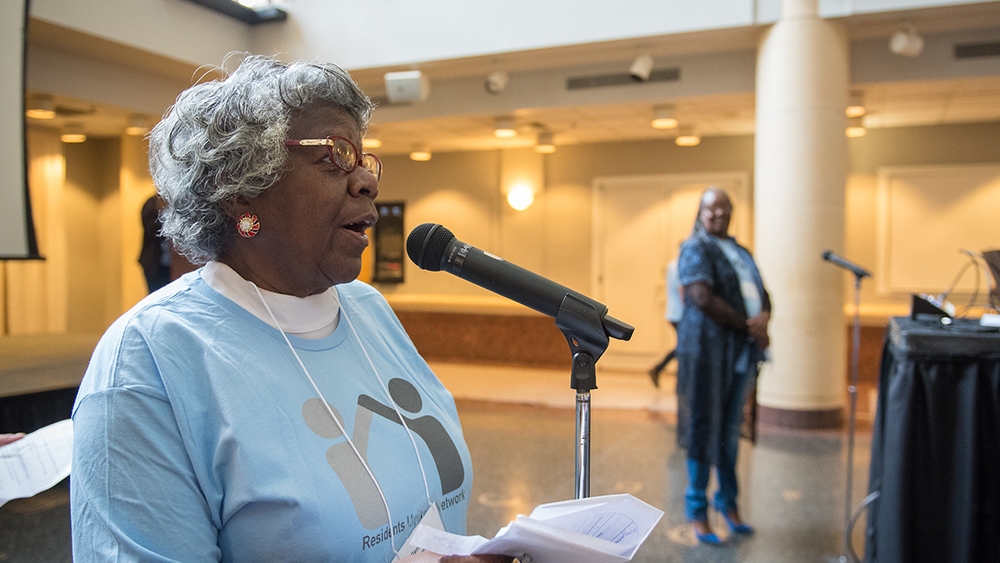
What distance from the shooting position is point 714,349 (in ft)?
10.7

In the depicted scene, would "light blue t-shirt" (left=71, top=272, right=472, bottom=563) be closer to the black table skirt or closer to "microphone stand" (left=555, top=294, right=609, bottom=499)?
"microphone stand" (left=555, top=294, right=609, bottom=499)

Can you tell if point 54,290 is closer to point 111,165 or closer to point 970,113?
point 111,165

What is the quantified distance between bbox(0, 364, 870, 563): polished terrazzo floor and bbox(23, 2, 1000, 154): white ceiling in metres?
3.02

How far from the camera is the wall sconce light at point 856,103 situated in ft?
21.4

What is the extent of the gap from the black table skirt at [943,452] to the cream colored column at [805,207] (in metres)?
3.42

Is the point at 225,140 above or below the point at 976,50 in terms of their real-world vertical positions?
below

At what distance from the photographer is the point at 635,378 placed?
27.3ft

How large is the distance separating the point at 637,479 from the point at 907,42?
160 inches

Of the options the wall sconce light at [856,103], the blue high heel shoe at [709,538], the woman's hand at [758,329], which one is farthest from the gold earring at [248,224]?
the wall sconce light at [856,103]

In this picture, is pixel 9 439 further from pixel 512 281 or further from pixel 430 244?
pixel 512 281

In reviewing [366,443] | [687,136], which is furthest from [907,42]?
[366,443]

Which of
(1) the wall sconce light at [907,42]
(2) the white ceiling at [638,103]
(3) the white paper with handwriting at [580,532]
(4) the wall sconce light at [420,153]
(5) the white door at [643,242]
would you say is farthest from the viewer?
(4) the wall sconce light at [420,153]

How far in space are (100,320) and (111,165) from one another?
2.29 m

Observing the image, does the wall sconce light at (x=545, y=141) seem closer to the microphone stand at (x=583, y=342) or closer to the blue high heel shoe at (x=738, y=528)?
the blue high heel shoe at (x=738, y=528)
